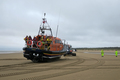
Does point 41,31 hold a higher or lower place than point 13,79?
higher

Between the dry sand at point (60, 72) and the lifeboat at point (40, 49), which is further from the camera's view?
the lifeboat at point (40, 49)

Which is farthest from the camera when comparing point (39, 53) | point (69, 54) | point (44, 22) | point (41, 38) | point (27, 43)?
point (69, 54)

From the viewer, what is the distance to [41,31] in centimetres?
1268

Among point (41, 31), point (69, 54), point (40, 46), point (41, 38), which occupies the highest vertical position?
point (41, 31)

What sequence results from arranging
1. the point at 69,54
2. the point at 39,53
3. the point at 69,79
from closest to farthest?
1. the point at 69,79
2. the point at 39,53
3. the point at 69,54

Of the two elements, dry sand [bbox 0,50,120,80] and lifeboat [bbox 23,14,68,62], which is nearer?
dry sand [bbox 0,50,120,80]

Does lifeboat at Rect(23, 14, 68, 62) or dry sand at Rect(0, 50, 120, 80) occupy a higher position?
lifeboat at Rect(23, 14, 68, 62)

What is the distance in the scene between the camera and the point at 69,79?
15.0ft

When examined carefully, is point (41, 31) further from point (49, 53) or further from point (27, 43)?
point (49, 53)

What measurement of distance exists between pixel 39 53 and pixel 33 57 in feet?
2.53

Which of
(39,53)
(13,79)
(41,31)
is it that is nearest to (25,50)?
(39,53)

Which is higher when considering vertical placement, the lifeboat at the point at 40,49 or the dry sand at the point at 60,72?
the lifeboat at the point at 40,49

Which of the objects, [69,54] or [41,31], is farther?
[69,54]

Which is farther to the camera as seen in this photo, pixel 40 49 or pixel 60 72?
pixel 40 49
